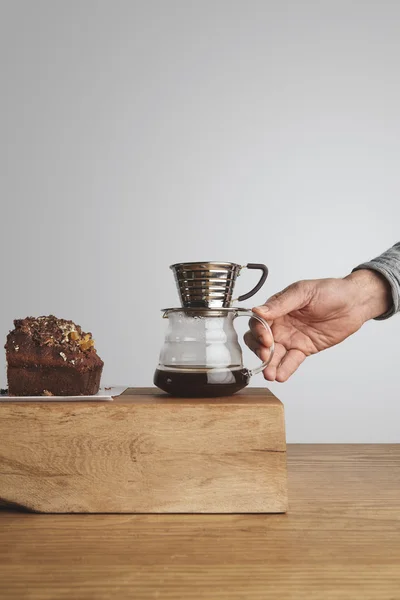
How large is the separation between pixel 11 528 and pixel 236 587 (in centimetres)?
37

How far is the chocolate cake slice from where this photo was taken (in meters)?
1.24

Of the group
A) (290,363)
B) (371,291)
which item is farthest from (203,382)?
(371,291)

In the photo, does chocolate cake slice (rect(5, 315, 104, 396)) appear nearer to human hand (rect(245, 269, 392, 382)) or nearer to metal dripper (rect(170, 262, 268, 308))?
metal dripper (rect(170, 262, 268, 308))

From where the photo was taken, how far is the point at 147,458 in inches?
40.8

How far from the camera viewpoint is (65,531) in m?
0.93

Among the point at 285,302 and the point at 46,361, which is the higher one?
the point at 285,302

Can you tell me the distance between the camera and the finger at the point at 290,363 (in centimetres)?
151

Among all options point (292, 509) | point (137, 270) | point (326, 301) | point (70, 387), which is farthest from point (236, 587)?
point (137, 270)

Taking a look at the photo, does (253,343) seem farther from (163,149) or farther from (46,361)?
(163,149)

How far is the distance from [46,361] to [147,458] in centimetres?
33

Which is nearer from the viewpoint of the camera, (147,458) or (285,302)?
(147,458)

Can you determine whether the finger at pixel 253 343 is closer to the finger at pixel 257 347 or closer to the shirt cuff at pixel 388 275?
the finger at pixel 257 347

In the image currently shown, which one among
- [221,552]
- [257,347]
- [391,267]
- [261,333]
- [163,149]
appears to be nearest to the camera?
[221,552]

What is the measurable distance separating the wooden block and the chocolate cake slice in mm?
196
